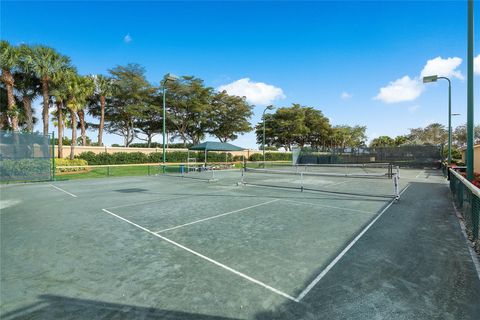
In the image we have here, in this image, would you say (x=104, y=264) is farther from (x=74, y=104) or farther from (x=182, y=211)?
(x=74, y=104)

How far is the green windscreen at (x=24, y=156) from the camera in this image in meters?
15.2

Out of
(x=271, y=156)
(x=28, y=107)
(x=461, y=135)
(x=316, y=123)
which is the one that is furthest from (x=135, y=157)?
(x=461, y=135)

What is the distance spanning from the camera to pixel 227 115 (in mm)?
53219

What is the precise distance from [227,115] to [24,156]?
132 feet

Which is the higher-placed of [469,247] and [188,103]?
[188,103]

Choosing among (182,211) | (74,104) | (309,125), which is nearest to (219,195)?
(182,211)

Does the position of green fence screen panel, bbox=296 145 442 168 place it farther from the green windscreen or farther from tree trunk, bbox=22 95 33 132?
tree trunk, bbox=22 95 33 132

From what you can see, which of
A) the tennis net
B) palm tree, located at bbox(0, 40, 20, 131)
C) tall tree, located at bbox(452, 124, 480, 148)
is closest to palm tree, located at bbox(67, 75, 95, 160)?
palm tree, located at bbox(0, 40, 20, 131)

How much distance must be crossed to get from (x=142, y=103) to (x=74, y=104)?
15843 mm

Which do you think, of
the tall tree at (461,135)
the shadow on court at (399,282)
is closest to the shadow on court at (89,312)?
the shadow on court at (399,282)

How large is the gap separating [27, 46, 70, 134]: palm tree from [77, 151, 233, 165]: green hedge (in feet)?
17.2

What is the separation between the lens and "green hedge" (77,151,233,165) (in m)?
28.9

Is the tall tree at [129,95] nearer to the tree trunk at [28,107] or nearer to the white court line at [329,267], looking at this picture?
the tree trunk at [28,107]

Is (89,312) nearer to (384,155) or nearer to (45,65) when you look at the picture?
(45,65)
